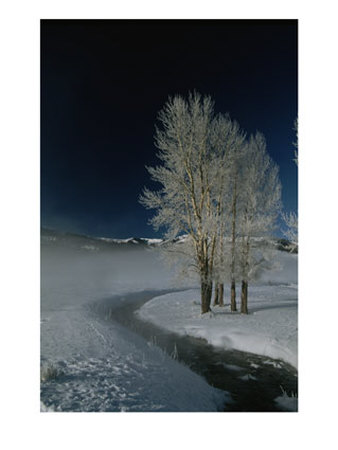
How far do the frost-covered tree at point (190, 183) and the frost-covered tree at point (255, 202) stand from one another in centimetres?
127

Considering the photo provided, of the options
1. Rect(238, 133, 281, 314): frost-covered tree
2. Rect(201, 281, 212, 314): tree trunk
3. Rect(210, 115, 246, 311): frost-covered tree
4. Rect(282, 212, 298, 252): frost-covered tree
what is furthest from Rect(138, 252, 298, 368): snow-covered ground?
Rect(210, 115, 246, 311): frost-covered tree

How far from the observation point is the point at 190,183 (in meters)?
8.64

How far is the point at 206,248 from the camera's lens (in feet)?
27.5

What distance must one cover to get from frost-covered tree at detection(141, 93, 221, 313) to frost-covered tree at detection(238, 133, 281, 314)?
127 centimetres

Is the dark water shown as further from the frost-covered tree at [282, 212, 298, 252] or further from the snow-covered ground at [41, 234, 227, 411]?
the frost-covered tree at [282, 212, 298, 252]

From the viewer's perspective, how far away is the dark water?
3.94 m

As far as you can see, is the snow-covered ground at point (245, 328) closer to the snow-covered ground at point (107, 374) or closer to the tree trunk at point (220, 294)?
the tree trunk at point (220, 294)

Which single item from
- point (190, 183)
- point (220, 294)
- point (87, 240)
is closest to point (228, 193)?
point (190, 183)

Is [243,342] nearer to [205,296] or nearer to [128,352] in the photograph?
[205,296]

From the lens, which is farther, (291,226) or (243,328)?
(243,328)

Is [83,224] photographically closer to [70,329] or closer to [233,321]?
[70,329]

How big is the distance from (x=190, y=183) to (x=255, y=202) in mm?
2456
